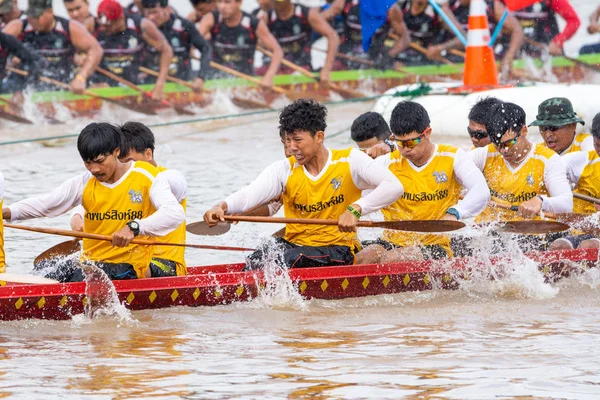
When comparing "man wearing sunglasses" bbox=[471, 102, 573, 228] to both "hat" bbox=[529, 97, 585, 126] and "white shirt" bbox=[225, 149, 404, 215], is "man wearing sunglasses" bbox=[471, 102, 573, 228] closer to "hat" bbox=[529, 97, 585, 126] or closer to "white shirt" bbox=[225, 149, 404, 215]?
"hat" bbox=[529, 97, 585, 126]

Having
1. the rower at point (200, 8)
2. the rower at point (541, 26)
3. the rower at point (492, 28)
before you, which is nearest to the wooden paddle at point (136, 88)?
the rower at point (200, 8)

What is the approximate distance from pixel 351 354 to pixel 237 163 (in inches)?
319

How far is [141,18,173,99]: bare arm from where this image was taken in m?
16.2

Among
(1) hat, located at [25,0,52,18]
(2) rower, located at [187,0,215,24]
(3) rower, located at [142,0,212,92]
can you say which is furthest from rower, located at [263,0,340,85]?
(1) hat, located at [25,0,52,18]

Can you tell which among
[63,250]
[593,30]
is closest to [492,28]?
[593,30]

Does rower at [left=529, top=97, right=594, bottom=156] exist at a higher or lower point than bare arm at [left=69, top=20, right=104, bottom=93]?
lower

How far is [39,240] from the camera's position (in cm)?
969

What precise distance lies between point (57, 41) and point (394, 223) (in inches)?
368

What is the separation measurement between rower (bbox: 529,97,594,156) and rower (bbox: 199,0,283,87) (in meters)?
9.27

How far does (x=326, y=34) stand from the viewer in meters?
17.6

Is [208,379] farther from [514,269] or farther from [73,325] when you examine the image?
[514,269]

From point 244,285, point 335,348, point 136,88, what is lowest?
point 335,348

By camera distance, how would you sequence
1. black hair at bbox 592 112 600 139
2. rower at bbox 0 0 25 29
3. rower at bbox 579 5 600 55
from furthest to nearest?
rower at bbox 579 5 600 55 → rower at bbox 0 0 25 29 → black hair at bbox 592 112 600 139

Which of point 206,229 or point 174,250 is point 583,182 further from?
point 174,250
